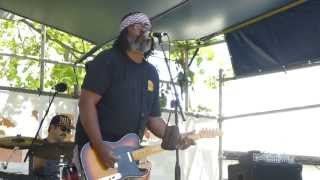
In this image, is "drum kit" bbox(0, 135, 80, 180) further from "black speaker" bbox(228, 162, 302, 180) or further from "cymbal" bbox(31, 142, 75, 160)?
"black speaker" bbox(228, 162, 302, 180)

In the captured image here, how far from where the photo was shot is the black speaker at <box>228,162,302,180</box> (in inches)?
201

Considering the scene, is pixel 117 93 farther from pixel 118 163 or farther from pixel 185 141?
pixel 185 141

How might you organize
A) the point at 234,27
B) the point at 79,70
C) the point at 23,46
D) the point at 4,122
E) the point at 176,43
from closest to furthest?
the point at 4,122 < the point at 234,27 < the point at 176,43 < the point at 79,70 < the point at 23,46

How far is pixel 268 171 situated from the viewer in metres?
5.15

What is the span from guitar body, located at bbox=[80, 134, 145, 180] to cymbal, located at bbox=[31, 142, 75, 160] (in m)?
1.68

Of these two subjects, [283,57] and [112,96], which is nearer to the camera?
Result: [112,96]

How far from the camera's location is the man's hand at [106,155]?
3.28m

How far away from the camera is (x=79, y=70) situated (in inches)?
314

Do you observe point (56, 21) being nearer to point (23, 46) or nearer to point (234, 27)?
point (234, 27)

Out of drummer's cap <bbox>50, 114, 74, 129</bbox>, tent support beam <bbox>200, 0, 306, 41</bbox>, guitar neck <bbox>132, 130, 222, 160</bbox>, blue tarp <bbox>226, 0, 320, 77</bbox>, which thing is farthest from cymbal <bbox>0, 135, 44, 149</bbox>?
blue tarp <bbox>226, 0, 320, 77</bbox>

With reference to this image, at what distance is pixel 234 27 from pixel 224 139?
6.31ft

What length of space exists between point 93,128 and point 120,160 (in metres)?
0.30

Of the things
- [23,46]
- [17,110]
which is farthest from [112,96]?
[23,46]

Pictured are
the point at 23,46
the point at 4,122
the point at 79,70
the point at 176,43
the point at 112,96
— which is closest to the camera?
the point at 112,96
